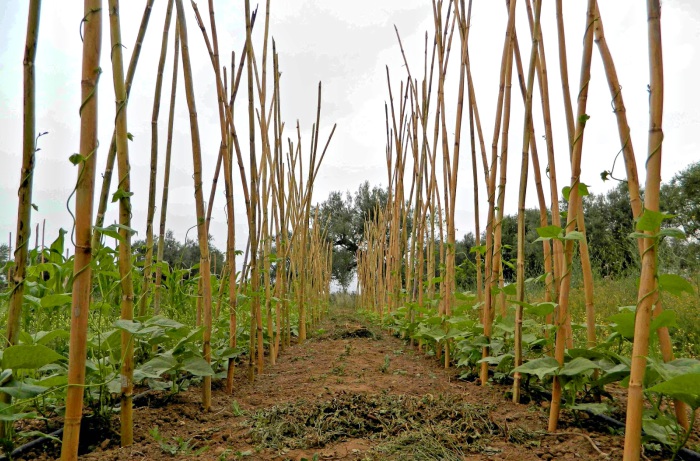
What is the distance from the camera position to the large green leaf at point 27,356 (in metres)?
1.08

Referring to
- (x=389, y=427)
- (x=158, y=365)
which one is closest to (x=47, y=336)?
(x=158, y=365)

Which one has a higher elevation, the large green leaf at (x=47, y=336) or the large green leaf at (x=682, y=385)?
the large green leaf at (x=47, y=336)

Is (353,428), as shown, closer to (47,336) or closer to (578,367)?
(578,367)

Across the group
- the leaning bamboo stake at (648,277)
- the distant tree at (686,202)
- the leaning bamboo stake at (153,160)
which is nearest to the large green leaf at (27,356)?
the leaning bamboo stake at (153,160)

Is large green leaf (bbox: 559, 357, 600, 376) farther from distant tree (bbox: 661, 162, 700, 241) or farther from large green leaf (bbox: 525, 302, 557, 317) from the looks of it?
distant tree (bbox: 661, 162, 700, 241)

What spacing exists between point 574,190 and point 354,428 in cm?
109

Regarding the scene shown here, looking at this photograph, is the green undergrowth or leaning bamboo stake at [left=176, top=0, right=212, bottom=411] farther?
leaning bamboo stake at [left=176, top=0, right=212, bottom=411]

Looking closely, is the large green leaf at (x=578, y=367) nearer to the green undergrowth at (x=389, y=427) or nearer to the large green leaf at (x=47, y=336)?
the green undergrowth at (x=389, y=427)

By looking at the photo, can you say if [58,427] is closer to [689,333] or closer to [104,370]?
[104,370]

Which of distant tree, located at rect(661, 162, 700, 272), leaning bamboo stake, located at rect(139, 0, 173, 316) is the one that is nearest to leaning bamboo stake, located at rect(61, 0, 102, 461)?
leaning bamboo stake, located at rect(139, 0, 173, 316)

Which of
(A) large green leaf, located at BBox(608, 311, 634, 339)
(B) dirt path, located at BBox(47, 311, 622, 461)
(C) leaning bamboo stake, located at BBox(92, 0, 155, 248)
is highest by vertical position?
(C) leaning bamboo stake, located at BBox(92, 0, 155, 248)

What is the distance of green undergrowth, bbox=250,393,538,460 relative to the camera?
151cm

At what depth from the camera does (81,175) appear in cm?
104

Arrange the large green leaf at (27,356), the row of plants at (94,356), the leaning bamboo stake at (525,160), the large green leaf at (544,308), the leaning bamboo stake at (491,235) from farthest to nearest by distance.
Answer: the leaning bamboo stake at (491,235) < the leaning bamboo stake at (525,160) < the large green leaf at (544,308) < the row of plants at (94,356) < the large green leaf at (27,356)
